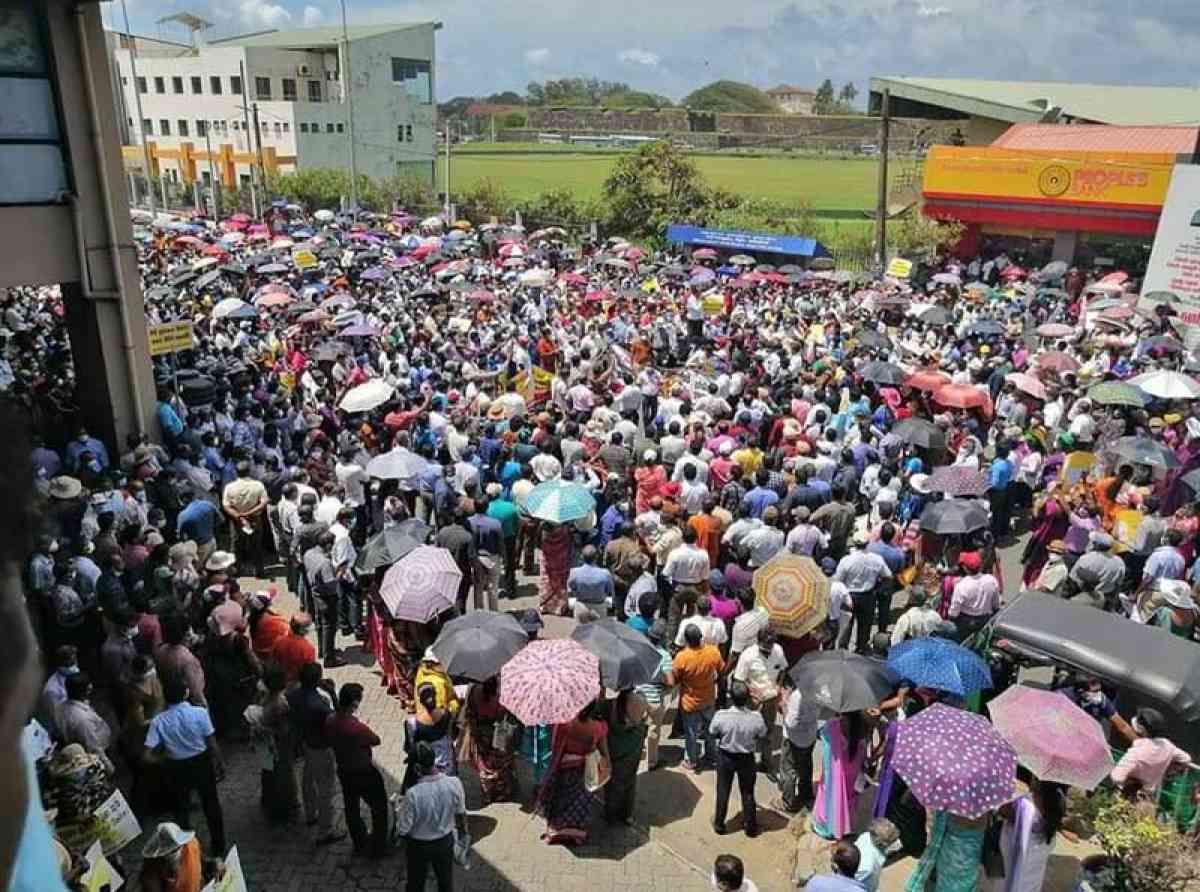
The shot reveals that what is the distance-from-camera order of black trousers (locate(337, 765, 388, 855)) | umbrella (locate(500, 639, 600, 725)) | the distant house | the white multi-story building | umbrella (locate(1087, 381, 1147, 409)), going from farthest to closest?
the distant house, the white multi-story building, umbrella (locate(1087, 381, 1147, 409)), black trousers (locate(337, 765, 388, 855)), umbrella (locate(500, 639, 600, 725))

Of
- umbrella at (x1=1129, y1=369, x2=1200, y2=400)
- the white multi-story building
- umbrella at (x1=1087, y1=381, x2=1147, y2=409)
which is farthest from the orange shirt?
the white multi-story building

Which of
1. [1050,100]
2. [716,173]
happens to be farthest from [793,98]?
[1050,100]

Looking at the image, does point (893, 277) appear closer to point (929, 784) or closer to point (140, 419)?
point (140, 419)

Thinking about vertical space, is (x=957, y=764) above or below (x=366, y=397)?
below

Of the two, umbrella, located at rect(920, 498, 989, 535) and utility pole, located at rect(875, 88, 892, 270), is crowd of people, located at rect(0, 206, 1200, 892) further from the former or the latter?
utility pole, located at rect(875, 88, 892, 270)

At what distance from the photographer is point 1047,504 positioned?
952 cm

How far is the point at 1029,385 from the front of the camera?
13.5 meters

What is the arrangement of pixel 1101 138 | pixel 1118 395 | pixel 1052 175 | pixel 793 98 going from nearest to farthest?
pixel 1118 395 → pixel 1052 175 → pixel 1101 138 → pixel 793 98

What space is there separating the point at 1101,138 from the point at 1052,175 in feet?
9.14

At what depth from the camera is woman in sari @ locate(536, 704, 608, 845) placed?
630 cm

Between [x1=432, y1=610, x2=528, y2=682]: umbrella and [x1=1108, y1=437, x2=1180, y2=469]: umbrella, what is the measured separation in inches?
295

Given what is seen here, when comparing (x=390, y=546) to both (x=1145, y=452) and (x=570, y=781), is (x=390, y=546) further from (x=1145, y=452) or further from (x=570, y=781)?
(x=1145, y=452)

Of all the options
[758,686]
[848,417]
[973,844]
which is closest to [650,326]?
[848,417]

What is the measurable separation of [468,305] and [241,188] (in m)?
34.4
